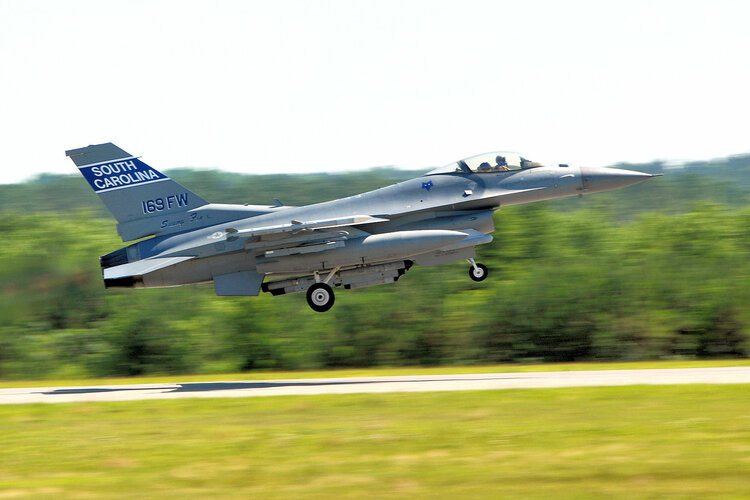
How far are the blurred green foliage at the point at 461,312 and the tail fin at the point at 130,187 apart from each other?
43.8ft

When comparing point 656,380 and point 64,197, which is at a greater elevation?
point 64,197

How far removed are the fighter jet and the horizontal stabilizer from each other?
0.11ft

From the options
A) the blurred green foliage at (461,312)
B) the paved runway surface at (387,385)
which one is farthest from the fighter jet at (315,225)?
the blurred green foliage at (461,312)

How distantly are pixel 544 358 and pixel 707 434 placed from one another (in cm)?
2638

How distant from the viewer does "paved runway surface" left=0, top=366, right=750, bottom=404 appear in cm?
1919

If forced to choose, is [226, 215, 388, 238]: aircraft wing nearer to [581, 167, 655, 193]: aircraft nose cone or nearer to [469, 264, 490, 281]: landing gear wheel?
[469, 264, 490, 281]: landing gear wheel

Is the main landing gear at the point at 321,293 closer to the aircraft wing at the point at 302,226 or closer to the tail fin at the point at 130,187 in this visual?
the aircraft wing at the point at 302,226

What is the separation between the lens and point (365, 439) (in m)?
13.8

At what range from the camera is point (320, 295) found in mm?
23828

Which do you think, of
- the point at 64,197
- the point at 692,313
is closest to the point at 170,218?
the point at 692,313

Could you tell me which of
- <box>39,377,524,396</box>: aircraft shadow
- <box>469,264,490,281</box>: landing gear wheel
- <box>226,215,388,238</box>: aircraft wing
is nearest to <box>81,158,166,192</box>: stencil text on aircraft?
<box>226,215,388,238</box>: aircraft wing

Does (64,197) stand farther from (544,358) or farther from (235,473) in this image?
(235,473)

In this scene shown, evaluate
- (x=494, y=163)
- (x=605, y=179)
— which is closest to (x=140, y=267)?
(x=494, y=163)

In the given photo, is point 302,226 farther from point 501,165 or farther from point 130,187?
point 501,165
